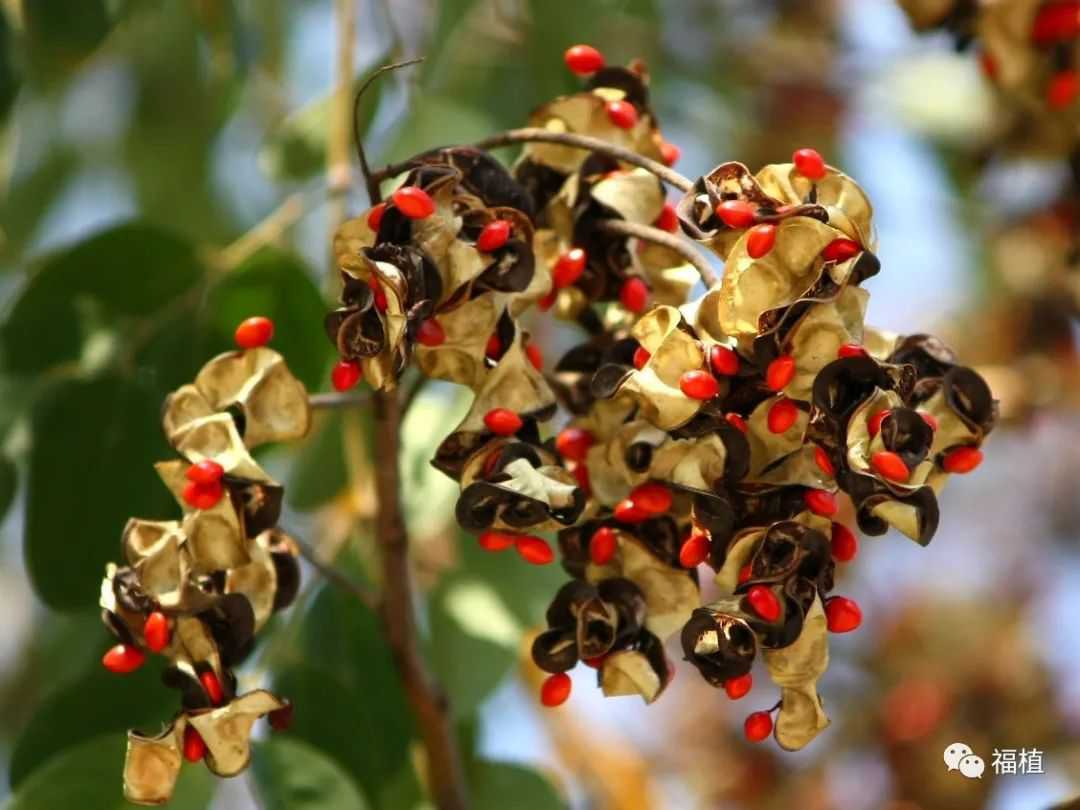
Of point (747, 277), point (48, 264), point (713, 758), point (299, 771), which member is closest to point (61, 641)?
point (48, 264)

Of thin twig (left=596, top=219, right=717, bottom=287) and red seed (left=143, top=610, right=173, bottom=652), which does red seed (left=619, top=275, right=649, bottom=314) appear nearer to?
thin twig (left=596, top=219, right=717, bottom=287)

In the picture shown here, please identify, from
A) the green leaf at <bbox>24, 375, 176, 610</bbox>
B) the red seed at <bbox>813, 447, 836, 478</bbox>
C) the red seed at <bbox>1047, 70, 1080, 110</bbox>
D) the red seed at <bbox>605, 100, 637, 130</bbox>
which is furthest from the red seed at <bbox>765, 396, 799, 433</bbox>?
the red seed at <bbox>1047, 70, 1080, 110</bbox>

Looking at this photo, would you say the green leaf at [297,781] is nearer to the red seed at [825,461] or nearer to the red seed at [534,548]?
the red seed at [534,548]

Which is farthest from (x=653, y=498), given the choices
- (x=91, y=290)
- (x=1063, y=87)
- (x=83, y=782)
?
(x=1063, y=87)

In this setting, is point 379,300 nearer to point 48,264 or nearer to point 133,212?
point 48,264

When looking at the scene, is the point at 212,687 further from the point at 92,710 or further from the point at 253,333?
the point at 92,710

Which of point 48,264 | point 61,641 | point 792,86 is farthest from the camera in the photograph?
point 792,86
